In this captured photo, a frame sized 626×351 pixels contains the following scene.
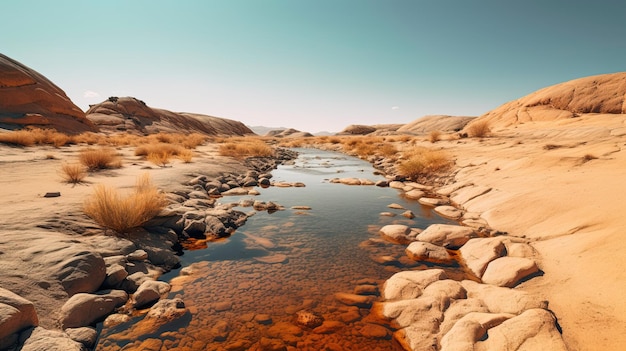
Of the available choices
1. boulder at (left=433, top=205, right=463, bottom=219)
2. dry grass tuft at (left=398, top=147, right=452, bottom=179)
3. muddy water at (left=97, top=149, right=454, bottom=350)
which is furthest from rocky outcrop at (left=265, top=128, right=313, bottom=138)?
muddy water at (left=97, top=149, right=454, bottom=350)

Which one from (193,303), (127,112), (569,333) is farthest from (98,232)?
(127,112)

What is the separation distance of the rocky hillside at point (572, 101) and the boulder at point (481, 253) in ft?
77.5

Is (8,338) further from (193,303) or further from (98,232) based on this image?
(98,232)

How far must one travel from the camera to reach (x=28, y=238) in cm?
408

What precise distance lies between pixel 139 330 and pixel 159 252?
74.8 inches

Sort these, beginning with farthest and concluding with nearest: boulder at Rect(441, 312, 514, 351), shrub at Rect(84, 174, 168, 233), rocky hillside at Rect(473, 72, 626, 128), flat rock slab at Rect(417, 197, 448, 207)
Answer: rocky hillside at Rect(473, 72, 626, 128) < flat rock slab at Rect(417, 197, 448, 207) < shrub at Rect(84, 174, 168, 233) < boulder at Rect(441, 312, 514, 351)

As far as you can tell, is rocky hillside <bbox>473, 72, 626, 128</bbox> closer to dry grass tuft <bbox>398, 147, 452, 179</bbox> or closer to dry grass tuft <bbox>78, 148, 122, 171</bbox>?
dry grass tuft <bbox>398, 147, 452, 179</bbox>

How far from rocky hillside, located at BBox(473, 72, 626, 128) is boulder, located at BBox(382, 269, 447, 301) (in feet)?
82.7

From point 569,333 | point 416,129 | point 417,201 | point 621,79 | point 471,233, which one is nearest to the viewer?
point 569,333

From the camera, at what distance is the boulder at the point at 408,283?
13.2ft

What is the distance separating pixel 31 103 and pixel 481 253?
39732 mm

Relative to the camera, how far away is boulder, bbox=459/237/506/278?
15.2ft

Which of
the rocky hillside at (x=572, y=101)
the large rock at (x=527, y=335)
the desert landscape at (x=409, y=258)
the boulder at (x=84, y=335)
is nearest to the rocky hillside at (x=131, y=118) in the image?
the desert landscape at (x=409, y=258)

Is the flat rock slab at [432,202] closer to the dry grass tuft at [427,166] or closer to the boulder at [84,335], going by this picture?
the dry grass tuft at [427,166]
